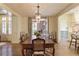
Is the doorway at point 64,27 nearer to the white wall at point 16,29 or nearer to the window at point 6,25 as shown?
the white wall at point 16,29

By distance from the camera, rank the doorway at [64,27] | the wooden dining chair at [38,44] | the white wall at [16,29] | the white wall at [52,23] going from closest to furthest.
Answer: the wooden dining chair at [38,44] → the white wall at [16,29] → the white wall at [52,23] → the doorway at [64,27]

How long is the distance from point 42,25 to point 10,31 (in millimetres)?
2496

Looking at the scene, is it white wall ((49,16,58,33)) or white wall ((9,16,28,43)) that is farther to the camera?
white wall ((49,16,58,33))

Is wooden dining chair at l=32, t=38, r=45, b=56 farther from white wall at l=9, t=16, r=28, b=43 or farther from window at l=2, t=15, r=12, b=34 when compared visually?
window at l=2, t=15, r=12, b=34

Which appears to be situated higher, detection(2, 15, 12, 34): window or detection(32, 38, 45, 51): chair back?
detection(2, 15, 12, 34): window

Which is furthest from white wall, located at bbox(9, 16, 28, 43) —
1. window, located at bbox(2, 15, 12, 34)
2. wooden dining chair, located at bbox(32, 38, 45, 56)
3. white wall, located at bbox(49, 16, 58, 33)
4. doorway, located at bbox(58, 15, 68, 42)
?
wooden dining chair, located at bbox(32, 38, 45, 56)

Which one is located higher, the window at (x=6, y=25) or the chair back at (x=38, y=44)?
the window at (x=6, y=25)

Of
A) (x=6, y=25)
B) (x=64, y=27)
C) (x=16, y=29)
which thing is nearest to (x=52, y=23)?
(x=64, y=27)

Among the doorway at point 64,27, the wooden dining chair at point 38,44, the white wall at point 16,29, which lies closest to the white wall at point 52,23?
the doorway at point 64,27

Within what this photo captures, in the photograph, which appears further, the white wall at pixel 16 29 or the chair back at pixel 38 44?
the white wall at pixel 16 29

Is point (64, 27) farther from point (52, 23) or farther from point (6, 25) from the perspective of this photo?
point (6, 25)

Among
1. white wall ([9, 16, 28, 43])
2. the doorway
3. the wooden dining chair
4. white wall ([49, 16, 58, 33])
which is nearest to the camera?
the wooden dining chair

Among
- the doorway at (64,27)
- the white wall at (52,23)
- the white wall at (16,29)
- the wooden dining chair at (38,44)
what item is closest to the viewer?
the wooden dining chair at (38,44)

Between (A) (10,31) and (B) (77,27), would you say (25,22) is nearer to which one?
(A) (10,31)
